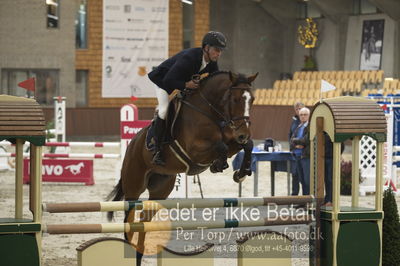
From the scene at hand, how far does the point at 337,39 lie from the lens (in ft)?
98.5

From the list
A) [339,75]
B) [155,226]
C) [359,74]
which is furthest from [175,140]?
[339,75]

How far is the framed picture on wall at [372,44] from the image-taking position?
28.1 m

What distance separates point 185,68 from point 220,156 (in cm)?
91

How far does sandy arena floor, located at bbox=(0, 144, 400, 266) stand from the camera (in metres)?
7.99

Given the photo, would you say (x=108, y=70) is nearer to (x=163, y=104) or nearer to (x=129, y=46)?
(x=129, y=46)

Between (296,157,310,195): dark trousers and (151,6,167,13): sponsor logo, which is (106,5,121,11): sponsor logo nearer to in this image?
(151,6,167,13): sponsor logo

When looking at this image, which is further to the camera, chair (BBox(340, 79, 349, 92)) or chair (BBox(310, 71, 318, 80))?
chair (BBox(310, 71, 318, 80))

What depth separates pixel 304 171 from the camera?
10.9 meters

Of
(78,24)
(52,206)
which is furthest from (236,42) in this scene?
(52,206)

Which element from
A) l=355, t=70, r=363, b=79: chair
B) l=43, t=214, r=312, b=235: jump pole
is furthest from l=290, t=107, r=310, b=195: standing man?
l=355, t=70, r=363, b=79: chair

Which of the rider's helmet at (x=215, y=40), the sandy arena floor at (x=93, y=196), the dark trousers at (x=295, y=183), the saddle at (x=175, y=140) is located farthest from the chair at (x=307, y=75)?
the rider's helmet at (x=215, y=40)

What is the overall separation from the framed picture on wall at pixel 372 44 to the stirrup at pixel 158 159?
21.6m

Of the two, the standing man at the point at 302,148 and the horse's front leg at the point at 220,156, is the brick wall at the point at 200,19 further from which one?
the horse's front leg at the point at 220,156

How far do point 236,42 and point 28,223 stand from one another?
1091 inches
